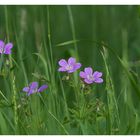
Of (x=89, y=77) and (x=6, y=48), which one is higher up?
(x=6, y=48)

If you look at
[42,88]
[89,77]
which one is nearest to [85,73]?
[89,77]

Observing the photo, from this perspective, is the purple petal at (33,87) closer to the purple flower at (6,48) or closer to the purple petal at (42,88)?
the purple petal at (42,88)

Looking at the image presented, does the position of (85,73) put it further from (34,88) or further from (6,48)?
(6,48)

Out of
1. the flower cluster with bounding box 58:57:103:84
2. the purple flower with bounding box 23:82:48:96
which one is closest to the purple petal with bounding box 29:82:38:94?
the purple flower with bounding box 23:82:48:96

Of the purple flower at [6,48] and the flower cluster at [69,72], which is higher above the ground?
the purple flower at [6,48]

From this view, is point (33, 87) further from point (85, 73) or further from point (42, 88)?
point (85, 73)

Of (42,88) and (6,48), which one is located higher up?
(6,48)

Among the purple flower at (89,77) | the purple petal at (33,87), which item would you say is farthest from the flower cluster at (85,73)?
the purple petal at (33,87)

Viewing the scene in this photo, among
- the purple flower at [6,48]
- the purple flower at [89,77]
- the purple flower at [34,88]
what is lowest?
the purple flower at [34,88]

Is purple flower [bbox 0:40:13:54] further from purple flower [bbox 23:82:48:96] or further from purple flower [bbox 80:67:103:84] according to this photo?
purple flower [bbox 80:67:103:84]

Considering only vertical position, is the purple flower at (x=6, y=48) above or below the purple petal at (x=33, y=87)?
above

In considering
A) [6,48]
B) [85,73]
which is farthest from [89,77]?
[6,48]

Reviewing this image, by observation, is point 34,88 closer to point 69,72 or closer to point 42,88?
point 42,88

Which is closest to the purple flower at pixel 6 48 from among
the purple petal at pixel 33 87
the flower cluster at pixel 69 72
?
the flower cluster at pixel 69 72
